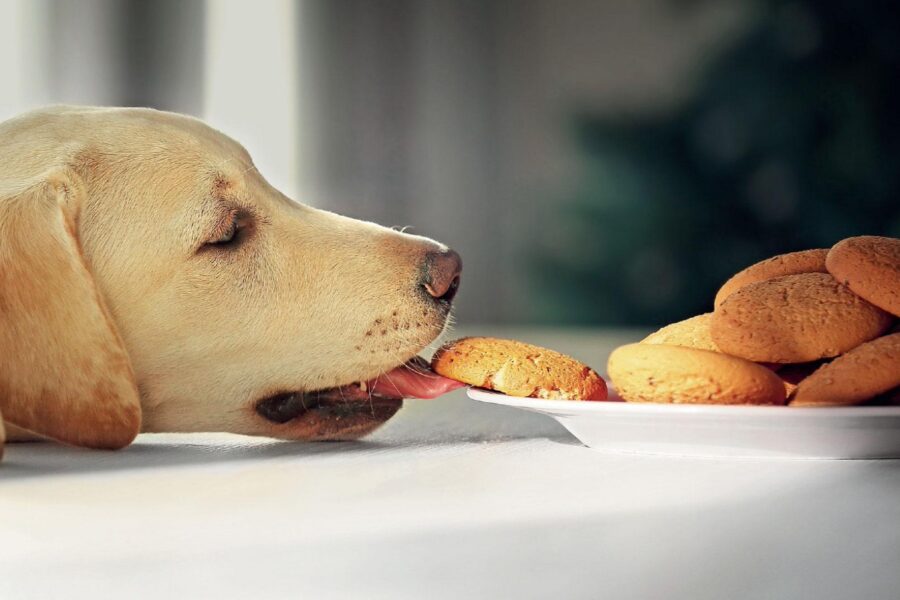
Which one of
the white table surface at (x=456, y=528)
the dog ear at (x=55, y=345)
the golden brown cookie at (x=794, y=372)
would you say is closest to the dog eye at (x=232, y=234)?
the dog ear at (x=55, y=345)

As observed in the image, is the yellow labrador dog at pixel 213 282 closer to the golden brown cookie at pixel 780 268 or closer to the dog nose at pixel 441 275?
the dog nose at pixel 441 275

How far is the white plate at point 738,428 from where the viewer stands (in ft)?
2.43

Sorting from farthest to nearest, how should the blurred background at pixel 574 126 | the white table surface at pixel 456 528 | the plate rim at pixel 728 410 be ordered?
the blurred background at pixel 574 126 → the plate rim at pixel 728 410 → the white table surface at pixel 456 528

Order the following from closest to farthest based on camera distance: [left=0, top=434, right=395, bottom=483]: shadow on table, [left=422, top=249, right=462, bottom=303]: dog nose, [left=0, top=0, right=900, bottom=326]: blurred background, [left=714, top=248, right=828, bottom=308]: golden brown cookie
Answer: [left=0, top=434, right=395, bottom=483]: shadow on table
[left=714, top=248, right=828, bottom=308]: golden brown cookie
[left=422, top=249, right=462, bottom=303]: dog nose
[left=0, top=0, right=900, bottom=326]: blurred background

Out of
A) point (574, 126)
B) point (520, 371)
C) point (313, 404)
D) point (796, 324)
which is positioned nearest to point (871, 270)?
point (796, 324)

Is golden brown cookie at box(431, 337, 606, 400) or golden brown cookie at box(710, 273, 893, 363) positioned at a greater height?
golden brown cookie at box(710, 273, 893, 363)

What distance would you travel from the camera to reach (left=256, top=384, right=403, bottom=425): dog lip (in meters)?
1.03

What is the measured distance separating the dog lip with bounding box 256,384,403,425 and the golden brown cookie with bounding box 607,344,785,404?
0.31 m

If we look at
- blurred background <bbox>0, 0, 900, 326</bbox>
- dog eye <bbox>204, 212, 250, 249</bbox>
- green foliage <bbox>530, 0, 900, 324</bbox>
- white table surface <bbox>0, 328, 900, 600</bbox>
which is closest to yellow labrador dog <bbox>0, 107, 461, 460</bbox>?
dog eye <bbox>204, 212, 250, 249</bbox>

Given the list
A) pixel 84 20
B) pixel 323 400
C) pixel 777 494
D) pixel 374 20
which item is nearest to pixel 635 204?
pixel 374 20

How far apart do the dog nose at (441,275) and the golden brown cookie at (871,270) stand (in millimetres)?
381

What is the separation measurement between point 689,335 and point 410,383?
28cm

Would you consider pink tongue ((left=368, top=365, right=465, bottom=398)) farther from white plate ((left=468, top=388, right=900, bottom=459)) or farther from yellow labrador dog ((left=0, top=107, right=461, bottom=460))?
white plate ((left=468, top=388, right=900, bottom=459))

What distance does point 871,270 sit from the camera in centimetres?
87
